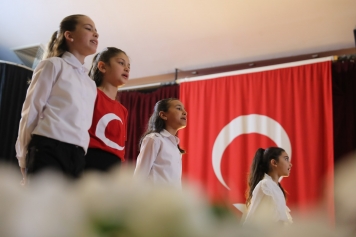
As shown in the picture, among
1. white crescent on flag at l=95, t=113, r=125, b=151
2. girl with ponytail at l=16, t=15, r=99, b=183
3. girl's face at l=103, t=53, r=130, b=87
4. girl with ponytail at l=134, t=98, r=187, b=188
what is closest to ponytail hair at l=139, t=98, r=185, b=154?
girl with ponytail at l=134, t=98, r=187, b=188

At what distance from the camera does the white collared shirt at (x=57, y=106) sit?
117 cm

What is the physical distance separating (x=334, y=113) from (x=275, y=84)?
1.63 ft

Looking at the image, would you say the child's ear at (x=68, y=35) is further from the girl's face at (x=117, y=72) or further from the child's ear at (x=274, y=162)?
the child's ear at (x=274, y=162)

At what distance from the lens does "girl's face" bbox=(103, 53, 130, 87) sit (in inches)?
62.9

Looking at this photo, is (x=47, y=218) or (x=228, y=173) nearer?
(x=47, y=218)

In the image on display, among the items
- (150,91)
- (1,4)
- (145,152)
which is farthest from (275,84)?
(1,4)

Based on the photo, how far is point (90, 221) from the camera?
0.12 m

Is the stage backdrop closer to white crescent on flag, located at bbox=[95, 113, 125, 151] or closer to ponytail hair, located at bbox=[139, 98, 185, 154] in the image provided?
ponytail hair, located at bbox=[139, 98, 185, 154]

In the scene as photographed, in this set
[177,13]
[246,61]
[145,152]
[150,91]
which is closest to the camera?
[145,152]

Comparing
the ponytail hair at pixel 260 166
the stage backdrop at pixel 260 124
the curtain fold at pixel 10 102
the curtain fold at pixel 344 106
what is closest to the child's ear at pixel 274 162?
the ponytail hair at pixel 260 166

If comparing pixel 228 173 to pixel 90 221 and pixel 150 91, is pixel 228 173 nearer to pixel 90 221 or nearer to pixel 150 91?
pixel 150 91

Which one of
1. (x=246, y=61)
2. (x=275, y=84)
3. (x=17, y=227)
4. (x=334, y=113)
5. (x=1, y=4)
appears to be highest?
(x=1, y=4)

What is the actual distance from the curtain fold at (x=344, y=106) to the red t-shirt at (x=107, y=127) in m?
1.87

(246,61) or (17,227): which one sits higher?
(246,61)
